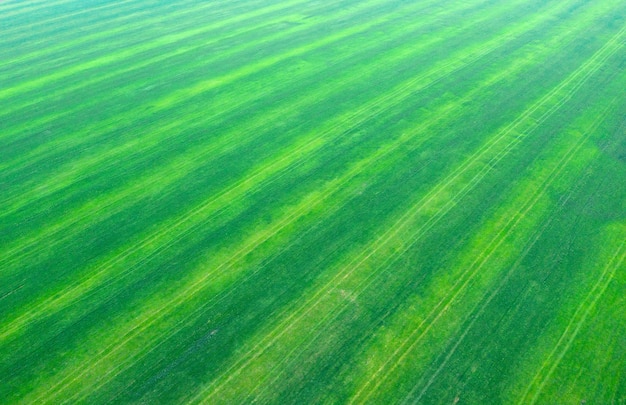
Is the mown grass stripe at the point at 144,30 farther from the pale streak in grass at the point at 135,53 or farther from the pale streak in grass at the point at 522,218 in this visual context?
the pale streak in grass at the point at 522,218

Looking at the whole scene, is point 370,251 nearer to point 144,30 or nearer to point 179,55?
point 179,55

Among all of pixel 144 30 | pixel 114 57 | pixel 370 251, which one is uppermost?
pixel 370 251

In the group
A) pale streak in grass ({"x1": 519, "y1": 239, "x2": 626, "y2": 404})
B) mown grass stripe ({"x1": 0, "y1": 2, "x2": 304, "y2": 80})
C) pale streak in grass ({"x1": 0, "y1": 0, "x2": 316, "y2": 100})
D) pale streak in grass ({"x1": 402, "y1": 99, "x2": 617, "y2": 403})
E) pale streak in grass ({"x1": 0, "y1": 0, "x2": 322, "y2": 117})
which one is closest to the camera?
pale streak in grass ({"x1": 519, "y1": 239, "x2": 626, "y2": 404})

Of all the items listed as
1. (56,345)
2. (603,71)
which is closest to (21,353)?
(56,345)

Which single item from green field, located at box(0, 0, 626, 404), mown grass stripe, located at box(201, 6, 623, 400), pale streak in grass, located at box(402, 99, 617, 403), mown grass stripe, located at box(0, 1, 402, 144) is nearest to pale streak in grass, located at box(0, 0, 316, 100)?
green field, located at box(0, 0, 626, 404)

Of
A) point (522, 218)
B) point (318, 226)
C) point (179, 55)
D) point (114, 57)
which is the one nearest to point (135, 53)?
point (114, 57)

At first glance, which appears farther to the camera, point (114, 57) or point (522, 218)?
point (114, 57)


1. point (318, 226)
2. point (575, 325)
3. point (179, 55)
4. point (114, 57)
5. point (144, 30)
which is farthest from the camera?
point (144, 30)

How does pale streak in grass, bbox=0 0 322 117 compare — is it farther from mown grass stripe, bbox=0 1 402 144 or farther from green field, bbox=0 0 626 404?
green field, bbox=0 0 626 404

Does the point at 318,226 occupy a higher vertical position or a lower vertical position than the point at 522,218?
lower
